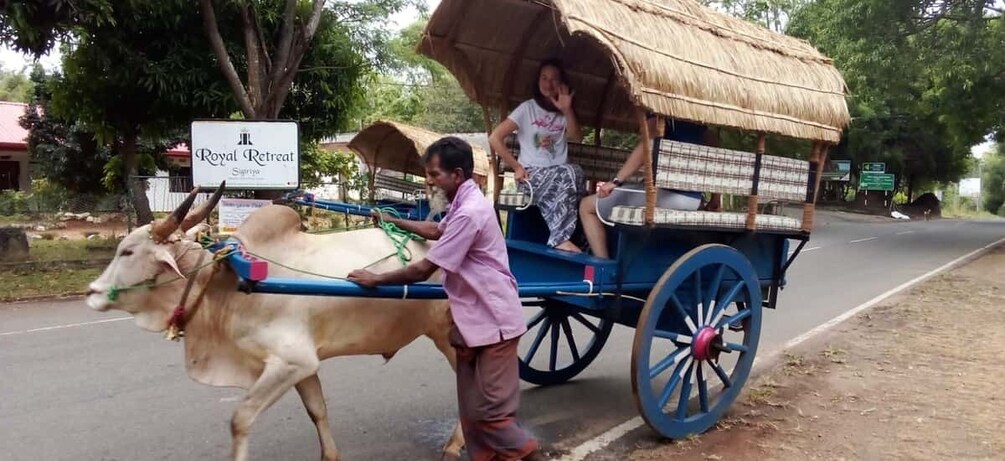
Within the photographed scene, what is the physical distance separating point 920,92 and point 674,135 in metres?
21.1

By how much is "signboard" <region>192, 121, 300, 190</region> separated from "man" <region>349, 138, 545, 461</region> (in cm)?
663

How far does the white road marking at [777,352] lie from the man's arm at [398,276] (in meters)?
1.68

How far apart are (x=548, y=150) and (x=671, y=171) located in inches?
33.8

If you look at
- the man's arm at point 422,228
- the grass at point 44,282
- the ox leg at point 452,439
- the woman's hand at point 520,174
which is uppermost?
the woman's hand at point 520,174

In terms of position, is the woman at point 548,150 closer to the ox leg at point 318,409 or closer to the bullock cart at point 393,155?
the ox leg at point 318,409

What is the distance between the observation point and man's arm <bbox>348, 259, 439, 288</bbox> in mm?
3295

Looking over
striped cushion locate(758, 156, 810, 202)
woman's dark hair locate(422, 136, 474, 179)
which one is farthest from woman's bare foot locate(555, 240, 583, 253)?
woman's dark hair locate(422, 136, 474, 179)

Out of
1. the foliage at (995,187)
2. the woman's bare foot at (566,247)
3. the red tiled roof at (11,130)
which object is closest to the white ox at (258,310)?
the woman's bare foot at (566,247)

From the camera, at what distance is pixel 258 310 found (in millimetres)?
3533

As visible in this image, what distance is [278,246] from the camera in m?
3.78

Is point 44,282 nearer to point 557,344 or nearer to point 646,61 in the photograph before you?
point 557,344

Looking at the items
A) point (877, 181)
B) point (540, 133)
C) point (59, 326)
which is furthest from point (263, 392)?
point (877, 181)

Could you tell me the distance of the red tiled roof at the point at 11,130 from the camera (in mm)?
23828

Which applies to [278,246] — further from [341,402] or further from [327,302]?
[341,402]
